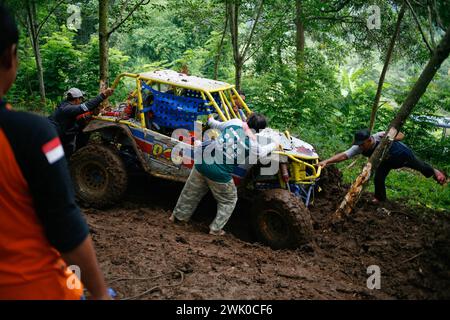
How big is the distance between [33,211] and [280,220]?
425 centimetres

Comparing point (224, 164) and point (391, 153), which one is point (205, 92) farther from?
point (391, 153)

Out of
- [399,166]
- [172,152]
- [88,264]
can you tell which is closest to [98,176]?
[172,152]

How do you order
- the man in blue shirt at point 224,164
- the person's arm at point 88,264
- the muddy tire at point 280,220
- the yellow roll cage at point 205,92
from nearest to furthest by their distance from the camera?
the person's arm at point 88,264
the muddy tire at point 280,220
the man in blue shirt at point 224,164
the yellow roll cage at point 205,92

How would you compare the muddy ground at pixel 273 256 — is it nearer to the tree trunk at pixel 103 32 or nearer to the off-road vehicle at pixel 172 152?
the off-road vehicle at pixel 172 152

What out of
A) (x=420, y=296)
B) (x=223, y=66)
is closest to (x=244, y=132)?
(x=420, y=296)

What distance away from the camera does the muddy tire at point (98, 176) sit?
6.23 m

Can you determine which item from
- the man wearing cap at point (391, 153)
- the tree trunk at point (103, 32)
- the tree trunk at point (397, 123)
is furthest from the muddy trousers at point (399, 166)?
the tree trunk at point (103, 32)

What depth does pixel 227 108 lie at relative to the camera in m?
6.30

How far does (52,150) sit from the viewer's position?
140 centimetres

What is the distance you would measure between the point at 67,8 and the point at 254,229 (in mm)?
13163

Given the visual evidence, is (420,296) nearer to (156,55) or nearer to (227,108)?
(227,108)

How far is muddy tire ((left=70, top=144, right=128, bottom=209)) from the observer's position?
6.23 meters

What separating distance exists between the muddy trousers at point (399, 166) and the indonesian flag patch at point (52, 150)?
5794 millimetres
